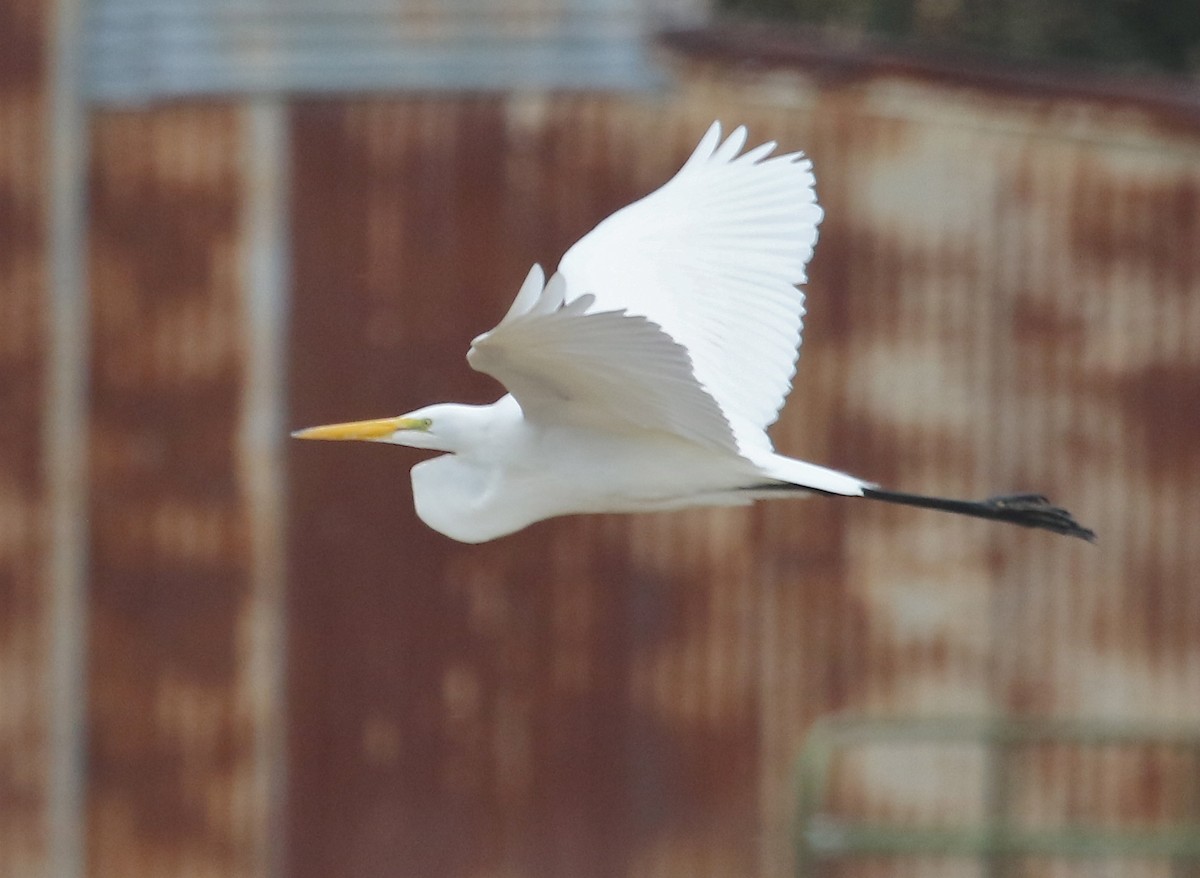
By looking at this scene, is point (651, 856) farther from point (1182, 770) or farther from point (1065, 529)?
point (1065, 529)

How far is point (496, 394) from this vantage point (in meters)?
7.08

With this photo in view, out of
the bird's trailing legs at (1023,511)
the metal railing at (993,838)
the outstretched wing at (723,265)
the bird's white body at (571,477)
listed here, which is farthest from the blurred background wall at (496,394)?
the bird's white body at (571,477)

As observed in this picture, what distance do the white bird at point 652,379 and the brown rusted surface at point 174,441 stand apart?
109 inches

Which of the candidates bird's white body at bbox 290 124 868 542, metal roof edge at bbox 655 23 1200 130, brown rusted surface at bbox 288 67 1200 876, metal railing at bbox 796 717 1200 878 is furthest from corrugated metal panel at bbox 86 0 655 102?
metal railing at bbox 796 717 1200 878

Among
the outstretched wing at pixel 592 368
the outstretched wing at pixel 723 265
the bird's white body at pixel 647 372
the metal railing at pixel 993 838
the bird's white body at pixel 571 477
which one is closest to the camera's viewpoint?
the outstretched wing at pixel 592 368

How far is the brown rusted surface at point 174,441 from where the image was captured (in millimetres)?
7320

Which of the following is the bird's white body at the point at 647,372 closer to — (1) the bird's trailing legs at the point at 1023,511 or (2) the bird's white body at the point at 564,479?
(2) the bird's white body at the point at 564,479

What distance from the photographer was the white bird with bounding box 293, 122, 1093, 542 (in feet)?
12.2

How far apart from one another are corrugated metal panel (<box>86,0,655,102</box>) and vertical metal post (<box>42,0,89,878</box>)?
118mm

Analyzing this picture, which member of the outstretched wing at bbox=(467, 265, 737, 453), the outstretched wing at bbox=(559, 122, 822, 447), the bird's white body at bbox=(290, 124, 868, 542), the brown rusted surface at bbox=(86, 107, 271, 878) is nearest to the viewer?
the outstretched wing at bbox=(467, 265, 737, 453)

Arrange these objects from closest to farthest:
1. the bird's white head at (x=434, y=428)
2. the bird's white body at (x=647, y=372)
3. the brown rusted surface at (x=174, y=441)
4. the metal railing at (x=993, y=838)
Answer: the bird's white body at (x=647, y=372), the bird's white head at (x=434, y=428), the metal railing at (x=993, y=838), the brown rusted surface at (x=174, y=441)

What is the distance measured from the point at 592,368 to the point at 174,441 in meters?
3.81

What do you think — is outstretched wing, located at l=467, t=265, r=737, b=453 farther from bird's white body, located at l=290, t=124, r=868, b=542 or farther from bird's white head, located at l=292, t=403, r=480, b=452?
bird's white head, located at l=292, t=403, r=480, b=452

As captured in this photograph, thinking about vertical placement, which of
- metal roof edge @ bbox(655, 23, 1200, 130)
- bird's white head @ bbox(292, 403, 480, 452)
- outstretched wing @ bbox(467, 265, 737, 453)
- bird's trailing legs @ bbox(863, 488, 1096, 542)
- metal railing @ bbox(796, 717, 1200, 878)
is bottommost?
metal railing @ bbox(796, 717, 1200, 878)
